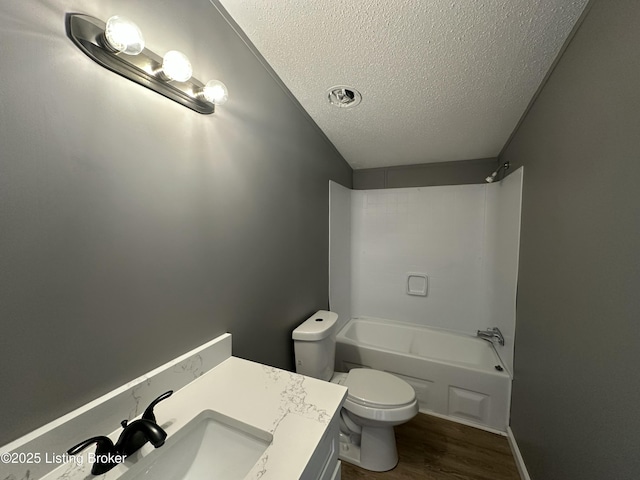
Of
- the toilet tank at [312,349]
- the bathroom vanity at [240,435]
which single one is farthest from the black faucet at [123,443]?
the toilet tank at [312,349]

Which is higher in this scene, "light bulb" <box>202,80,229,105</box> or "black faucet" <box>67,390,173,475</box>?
"light bulb" <box>202,80,229,105</box>

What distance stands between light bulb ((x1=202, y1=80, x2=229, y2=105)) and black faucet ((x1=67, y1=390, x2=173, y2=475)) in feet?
3.43

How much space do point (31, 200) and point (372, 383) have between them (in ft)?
5.93

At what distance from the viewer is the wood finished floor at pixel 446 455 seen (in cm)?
144

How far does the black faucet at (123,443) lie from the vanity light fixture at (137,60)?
978 millimetres

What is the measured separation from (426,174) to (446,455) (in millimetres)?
2308

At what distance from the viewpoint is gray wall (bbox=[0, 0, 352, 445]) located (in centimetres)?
54

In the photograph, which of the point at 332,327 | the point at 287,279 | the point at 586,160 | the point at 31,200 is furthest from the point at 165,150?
the point at 586,160

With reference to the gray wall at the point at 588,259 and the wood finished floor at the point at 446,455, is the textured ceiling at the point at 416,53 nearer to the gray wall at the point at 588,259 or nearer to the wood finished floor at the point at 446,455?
the gray wall at the point at 588,259

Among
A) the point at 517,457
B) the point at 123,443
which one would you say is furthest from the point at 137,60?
the point at 517,457

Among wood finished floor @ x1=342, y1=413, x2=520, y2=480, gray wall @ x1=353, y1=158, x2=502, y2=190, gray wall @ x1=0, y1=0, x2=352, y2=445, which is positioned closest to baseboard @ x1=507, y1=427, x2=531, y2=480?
wood finished floor @ x1=342, y1=413, x2=520, y2=480

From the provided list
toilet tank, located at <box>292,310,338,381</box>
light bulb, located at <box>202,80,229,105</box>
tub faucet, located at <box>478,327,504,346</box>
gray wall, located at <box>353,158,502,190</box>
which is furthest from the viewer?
gray wall, located at <box>353,158,502,190</box>

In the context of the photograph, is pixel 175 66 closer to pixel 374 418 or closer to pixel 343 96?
pixel 343 96

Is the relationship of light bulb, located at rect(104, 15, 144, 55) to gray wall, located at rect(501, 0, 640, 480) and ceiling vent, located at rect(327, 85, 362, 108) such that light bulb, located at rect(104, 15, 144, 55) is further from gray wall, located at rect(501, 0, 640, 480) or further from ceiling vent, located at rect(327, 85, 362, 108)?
gray wall, located at rect(501, 0, 640, 480)
